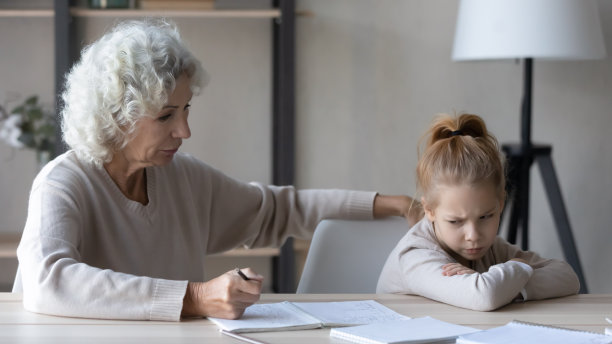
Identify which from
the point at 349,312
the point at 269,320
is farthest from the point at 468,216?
the point at 269,320

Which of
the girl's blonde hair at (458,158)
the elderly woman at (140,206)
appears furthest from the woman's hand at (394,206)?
the girl's blonde hair at (458,158)

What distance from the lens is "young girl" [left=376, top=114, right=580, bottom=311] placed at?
153 cm

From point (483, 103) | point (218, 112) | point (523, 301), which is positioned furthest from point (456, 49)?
point (523, 301)

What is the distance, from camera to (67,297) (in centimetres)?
138

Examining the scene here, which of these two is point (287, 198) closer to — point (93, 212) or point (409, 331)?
point (93, 212)

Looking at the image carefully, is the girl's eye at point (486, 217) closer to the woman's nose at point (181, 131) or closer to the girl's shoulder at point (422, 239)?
the girl's shoulder at point (422, 239)

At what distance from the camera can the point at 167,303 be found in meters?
1.36

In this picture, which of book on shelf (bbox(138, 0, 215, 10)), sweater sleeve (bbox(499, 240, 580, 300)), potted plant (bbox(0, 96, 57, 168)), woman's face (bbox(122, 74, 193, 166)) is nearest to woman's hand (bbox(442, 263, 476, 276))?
sweater sleeve (bbox(499, 240, 580, 300))

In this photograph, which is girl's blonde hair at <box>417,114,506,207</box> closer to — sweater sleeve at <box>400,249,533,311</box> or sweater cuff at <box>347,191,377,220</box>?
sweater sleeve at <box>400,249,533,311</box>

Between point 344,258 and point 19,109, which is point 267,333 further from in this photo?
point 19,109

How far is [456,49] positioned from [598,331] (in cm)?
174

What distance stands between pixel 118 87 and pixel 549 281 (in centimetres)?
97

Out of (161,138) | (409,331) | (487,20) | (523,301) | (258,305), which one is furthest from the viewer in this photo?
(487,20)

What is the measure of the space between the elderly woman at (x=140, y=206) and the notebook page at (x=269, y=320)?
3 centimetres
